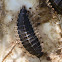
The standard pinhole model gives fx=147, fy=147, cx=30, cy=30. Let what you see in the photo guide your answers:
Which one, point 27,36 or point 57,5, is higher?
point 57,5

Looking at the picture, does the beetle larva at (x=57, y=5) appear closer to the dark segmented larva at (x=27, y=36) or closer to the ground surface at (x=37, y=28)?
the ground surface at (x=37, y=28)

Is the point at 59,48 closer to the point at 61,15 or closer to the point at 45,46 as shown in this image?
the point at 45,46

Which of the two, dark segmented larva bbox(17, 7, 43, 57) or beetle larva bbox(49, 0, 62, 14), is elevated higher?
beetle larva bbox(49, 0, 62, 14)

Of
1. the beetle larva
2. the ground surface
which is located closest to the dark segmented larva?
the ground surface

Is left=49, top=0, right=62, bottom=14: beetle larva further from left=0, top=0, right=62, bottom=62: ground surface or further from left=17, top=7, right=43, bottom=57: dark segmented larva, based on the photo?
left=17, top=7, right=43, bottom=57: dark segmented larva

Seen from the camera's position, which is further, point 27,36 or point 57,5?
point 57,5

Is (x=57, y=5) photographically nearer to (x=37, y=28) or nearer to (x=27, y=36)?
(x=37, y=28)

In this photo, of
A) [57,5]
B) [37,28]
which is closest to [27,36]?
[37,28]

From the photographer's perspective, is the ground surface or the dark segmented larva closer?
the dark segmented larva

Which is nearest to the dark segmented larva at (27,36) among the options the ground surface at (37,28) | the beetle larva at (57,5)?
the ground surface at (37,28)
